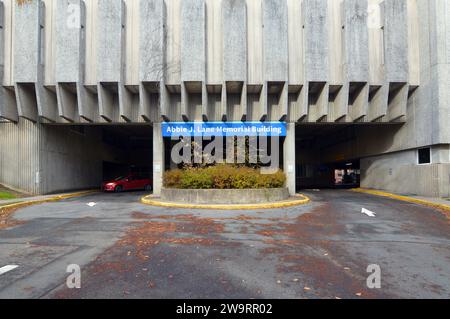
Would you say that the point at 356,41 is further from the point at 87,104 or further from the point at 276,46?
the point at 87,104

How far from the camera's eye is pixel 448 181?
1577cm

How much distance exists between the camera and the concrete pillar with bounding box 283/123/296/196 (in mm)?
18500

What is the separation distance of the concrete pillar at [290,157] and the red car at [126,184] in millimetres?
14308

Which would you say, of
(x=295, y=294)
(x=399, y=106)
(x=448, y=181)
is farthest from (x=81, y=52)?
(x=448, y=181)

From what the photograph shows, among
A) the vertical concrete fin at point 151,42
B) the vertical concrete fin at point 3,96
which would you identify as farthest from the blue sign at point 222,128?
the vertical concrete fin at point 3,96

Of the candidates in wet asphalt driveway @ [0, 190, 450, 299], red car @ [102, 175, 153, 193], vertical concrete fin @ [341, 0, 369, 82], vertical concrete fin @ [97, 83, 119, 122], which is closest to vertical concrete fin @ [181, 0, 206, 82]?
vertical concrete fin @ [97, 83, 119, 122]

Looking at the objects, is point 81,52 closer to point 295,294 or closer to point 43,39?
point 43,39

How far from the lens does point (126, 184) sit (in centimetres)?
2505

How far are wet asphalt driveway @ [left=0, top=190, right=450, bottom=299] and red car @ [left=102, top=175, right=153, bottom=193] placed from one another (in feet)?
45.9

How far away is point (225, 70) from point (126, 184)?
1421 cm

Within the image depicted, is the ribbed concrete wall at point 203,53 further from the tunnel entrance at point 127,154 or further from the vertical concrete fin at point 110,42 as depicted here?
the tunnel entrance at point 127,154

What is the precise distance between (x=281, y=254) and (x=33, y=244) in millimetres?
5659

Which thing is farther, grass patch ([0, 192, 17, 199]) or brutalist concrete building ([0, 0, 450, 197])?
brutalist concrete building ([0, 0, 450, 197])

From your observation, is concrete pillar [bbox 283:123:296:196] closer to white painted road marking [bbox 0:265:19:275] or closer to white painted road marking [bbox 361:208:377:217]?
white painted road marking [bbox 361:208:377:217]
